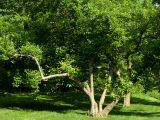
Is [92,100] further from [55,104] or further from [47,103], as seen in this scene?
[47,103]

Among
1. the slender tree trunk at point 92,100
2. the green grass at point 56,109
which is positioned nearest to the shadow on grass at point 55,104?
the green grass at point 56,109

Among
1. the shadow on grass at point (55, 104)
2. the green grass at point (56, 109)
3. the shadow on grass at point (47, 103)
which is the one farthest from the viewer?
the shadow on grass at point (47, 103)

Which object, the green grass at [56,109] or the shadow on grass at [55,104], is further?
the shadow on grass at [55,104]

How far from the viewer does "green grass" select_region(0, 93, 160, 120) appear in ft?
96.6

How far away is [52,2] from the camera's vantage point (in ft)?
98.3

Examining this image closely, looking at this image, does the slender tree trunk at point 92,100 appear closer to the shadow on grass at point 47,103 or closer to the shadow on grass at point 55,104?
the shadow on grass at point 55,104

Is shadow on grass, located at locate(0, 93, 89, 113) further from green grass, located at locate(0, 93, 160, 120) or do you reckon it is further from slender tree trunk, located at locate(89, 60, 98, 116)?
slender tree trunk, located at locate(89, 60, 98, 116)

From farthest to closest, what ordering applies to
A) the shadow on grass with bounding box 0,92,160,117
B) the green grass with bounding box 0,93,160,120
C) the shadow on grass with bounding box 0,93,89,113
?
the shadow on grass with bounding box 0,93,89,113 < the shadow on grass with bounding box 0,92,160,117 < the green grass with bounding box 0,93,160,120

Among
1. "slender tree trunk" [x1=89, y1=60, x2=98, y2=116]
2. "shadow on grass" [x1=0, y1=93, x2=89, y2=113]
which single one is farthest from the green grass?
"slender tree trunk" [x1=89, y1=60, x2=98, y2=116]

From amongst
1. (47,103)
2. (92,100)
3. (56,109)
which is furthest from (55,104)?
(92,100)

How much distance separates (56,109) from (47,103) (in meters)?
4.90

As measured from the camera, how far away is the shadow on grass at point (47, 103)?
3462 cm

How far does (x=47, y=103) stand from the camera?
38625mm

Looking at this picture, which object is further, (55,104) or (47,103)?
(47,103)
